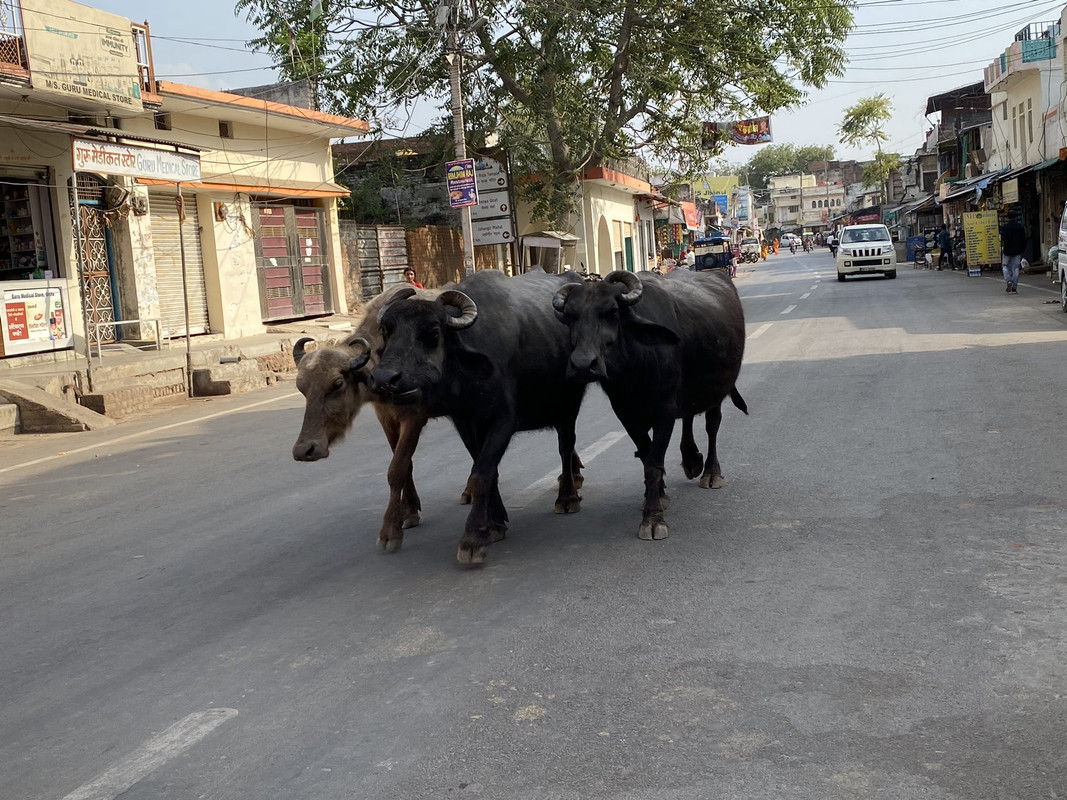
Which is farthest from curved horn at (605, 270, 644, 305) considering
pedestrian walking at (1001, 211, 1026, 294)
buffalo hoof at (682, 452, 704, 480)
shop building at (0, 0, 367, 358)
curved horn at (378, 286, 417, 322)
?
pedestrian walking at (1001, 211, 1026, 294)

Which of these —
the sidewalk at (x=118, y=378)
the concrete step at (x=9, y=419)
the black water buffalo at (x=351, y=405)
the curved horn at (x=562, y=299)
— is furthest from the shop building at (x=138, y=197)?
the curved horn at (x=562, y=299)

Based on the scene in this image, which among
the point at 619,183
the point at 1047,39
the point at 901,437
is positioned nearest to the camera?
the point at 901,437

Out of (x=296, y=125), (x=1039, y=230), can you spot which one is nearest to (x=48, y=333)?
(x=296, y=125)

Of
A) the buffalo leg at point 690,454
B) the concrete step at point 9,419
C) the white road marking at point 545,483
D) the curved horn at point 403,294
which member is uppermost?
the curved horn at point 403,294

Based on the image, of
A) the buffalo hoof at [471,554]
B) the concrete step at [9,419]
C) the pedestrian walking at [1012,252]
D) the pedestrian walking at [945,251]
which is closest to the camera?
the buffalo hoof at [471,554]

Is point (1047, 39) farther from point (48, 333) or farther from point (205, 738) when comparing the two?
point (205, 738)

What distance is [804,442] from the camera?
26.3 ft

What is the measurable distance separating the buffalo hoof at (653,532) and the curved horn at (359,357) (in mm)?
1791

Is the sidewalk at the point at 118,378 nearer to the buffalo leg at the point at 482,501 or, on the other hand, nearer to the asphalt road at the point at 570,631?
the asphalt road at the point at 570,631

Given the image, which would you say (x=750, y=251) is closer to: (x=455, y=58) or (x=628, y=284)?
(x=455, y=58)

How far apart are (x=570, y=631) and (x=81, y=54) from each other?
49.1 feet

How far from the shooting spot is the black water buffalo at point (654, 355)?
18.4ft

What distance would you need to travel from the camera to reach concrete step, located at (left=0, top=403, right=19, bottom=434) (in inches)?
492

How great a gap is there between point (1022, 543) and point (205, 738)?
396 cm
